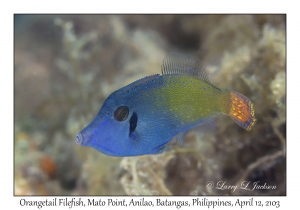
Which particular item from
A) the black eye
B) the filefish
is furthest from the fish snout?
the black eye

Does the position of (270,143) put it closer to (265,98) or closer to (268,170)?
(268,170)

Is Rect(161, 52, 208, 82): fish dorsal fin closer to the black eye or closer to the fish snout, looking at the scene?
the black eye

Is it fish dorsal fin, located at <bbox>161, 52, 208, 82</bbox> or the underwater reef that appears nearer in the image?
fish dorsal fin, located at <bbox>161, 52, 208, 82</bbox>

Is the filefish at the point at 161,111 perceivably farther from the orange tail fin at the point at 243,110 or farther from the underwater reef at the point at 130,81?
the underwater reef at the point at 130,81

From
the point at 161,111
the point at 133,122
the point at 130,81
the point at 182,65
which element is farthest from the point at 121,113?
the point at 130,81

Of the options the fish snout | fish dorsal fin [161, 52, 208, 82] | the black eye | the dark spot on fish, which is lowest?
the fish snout

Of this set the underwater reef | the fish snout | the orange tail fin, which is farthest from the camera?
the underwater reef
